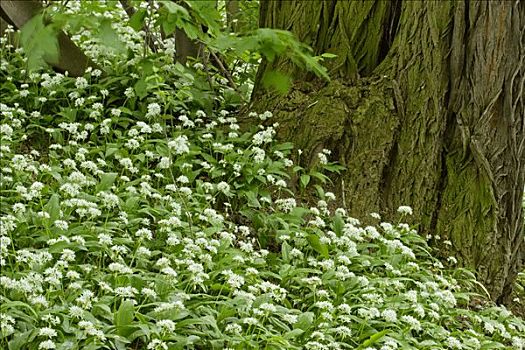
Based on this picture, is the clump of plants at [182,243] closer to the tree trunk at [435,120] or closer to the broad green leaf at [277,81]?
the tree trunk at [435,120]

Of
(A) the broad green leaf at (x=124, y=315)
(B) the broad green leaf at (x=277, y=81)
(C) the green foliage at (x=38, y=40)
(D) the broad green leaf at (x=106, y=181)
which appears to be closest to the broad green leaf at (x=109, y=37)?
(C) the green foliage at (x=38, y=40)

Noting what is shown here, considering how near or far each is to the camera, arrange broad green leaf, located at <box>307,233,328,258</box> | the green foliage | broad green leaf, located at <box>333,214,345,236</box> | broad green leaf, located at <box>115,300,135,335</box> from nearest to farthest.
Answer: the green foliage < broad green leaf, located at <box>115,300,135,335</box> < broad green leaf, located at <box>307,233,328,258</box> < broad green leaf, located at <box>333,214,345,236</box>

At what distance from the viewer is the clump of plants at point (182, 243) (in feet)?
11.3

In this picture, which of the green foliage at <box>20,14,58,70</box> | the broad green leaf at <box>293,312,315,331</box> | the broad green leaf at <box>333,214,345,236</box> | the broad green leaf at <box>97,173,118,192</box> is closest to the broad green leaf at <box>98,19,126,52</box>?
the green foliage at <box>20,14,58,70</box>

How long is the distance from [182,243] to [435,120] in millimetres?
1803

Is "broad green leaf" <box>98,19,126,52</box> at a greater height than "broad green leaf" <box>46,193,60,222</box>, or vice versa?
"broad green leaf" <box>98,19,126,52</box>

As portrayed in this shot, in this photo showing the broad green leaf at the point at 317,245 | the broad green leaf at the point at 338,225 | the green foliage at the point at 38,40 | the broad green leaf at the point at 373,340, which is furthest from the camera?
the broad green leaf at the point at 338,225

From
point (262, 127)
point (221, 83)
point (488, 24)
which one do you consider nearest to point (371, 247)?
point (262, 127)

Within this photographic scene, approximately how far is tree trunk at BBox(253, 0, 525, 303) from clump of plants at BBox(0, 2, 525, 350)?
0.18m

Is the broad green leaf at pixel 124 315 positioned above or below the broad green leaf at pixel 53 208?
below

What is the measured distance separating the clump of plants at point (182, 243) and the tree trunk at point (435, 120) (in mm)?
183

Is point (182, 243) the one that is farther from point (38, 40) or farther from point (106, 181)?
point (38, 40)

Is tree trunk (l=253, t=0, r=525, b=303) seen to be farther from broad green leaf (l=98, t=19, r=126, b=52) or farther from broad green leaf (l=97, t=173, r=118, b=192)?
broad green leaf (l=98, t=19, r=126, b=52)

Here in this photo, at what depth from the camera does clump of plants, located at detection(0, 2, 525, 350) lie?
3432 mm
